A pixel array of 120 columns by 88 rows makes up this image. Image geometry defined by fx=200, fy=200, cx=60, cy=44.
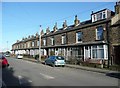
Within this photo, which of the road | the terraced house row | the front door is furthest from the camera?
the terraced house row

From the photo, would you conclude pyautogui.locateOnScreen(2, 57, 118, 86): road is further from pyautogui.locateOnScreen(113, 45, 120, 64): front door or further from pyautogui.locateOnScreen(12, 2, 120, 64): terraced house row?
pyautogui.locateOnScreen(12, 2, 120, 64): terraced house row

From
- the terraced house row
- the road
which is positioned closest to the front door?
the terraced house row

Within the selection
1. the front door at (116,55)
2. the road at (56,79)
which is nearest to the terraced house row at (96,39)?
the front door at (116,55)

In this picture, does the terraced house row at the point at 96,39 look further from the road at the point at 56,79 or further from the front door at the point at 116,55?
the road at the point at 56,79

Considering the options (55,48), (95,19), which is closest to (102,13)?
(95,19)

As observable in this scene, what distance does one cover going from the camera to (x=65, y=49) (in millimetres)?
40062

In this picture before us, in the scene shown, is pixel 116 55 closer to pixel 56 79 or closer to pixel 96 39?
pixel 96 39

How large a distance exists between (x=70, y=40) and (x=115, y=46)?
13.2 metres

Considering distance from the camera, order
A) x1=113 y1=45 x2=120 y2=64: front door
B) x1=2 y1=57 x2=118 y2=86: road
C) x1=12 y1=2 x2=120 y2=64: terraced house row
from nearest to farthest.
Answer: x1=2 y1=57 x2=118 y2=86: road < x1=113 y1=45 x2=120 y2=64: front door < x1=12 y1=2 x2=120 y2=64: terraced house row

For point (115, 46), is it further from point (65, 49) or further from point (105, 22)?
point (65, 49)

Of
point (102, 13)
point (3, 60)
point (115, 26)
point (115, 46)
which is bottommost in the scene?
point (3, 60)

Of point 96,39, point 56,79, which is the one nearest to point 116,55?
point 96,39

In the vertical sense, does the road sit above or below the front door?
below

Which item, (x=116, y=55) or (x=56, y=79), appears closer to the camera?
(x=56, y=79)
